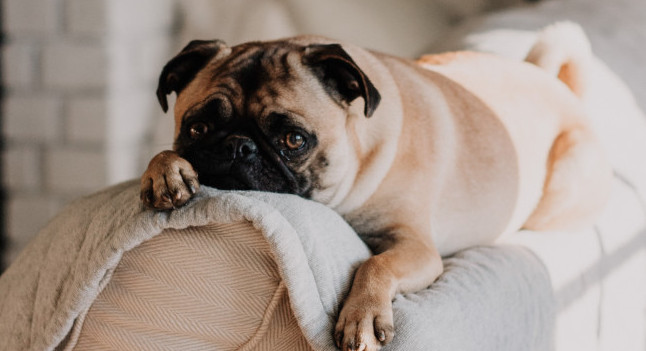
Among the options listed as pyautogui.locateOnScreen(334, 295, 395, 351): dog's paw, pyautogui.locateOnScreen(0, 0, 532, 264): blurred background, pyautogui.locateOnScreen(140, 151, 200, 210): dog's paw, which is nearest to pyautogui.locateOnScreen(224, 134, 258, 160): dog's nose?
pyautogui.locateOnScreen(140, 151, 200, 210): dog's paw

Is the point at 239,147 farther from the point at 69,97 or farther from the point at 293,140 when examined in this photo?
the point at 69,97

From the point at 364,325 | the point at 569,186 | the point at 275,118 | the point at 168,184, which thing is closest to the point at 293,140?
the point at 275,118

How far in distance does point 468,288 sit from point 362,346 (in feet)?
1.24

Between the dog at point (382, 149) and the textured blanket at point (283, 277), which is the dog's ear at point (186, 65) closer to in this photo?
the dog at point (382, 149)

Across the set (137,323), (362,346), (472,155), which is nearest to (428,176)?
(472,155)

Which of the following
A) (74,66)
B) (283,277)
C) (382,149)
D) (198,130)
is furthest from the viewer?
(74,66)

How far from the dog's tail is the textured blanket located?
1137 millimetres

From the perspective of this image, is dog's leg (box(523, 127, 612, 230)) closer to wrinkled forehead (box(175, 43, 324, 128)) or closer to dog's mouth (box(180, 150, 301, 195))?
wrinkled forehead (box(175, 43, 324, 128))

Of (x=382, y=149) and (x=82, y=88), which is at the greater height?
(x=382, y=149)

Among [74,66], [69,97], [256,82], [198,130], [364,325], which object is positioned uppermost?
[256,82]

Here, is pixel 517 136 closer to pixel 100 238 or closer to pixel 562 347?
pixel 562 347

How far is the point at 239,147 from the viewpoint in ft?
4.40

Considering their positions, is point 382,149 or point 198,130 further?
point 382,149

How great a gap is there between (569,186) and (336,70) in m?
0.92
